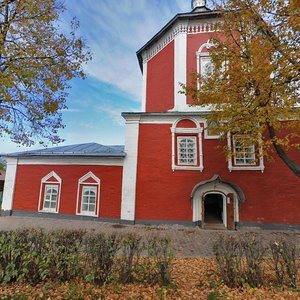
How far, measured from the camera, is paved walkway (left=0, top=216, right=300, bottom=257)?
7827 mm

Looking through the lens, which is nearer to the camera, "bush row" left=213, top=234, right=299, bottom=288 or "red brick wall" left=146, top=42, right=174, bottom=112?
"bush row" left=213, top=234, right=299, bottom=288

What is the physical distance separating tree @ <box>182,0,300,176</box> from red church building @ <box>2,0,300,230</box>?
302 cm

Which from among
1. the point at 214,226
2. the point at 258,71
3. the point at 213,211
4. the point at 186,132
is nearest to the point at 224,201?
the point at 214,226

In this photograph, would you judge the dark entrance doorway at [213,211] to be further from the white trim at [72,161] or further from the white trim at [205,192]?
the white trim at [72,161]

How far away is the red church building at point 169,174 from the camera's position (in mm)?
10961

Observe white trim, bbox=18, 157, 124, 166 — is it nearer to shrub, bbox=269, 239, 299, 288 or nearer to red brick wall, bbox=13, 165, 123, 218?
red brick wall, bbox=13, 165, 123, 218

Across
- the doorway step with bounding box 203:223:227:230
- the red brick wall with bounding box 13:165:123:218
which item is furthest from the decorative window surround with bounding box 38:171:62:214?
the doorway step with bounding box 203:223:227:230

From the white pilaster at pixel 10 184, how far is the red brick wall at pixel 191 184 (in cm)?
871

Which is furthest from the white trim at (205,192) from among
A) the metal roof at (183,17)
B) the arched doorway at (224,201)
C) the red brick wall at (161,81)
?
the metal roof at (183,17)

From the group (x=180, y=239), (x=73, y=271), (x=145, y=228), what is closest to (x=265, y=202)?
(x=180, y=239)

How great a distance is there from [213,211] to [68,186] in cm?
972

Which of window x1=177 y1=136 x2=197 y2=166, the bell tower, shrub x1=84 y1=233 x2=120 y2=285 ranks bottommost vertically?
shrub x1=84 y1=233 x2=120 y2=285

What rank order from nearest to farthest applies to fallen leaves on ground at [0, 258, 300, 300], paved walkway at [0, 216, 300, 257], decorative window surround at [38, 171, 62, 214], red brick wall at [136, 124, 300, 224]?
fallen leaves on ground at [0, 258, 300, 300]
paved walkway at [0, 216, 300, 257]
red brick wall at [136, 124, 300, 224]
decorative window surround at [38, 171, 62, 214]

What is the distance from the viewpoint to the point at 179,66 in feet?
41.7
